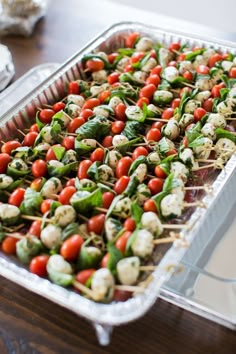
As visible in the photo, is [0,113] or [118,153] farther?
[0,113]

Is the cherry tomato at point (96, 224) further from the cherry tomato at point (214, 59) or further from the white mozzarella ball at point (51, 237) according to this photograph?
the cherry tomato at point (214, 59)

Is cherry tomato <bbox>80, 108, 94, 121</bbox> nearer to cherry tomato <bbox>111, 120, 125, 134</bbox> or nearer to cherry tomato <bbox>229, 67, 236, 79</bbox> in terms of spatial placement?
cherry tomato <bbox>111, 120, 125, 134</bbox>

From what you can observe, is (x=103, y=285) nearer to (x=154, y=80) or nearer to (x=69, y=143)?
(x=69, y=143)

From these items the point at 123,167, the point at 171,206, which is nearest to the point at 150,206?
the point at 171,206

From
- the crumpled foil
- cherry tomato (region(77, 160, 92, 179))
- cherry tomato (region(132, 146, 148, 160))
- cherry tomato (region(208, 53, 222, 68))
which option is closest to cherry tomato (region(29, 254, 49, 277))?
cherry tomato (region(77, 160, 92, 179))

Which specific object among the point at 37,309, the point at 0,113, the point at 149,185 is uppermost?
the point at 149,185

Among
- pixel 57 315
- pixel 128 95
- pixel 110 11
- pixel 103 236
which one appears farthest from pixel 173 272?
pixel 110 11

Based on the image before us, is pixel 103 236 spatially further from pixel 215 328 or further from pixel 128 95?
pixel 128 95
